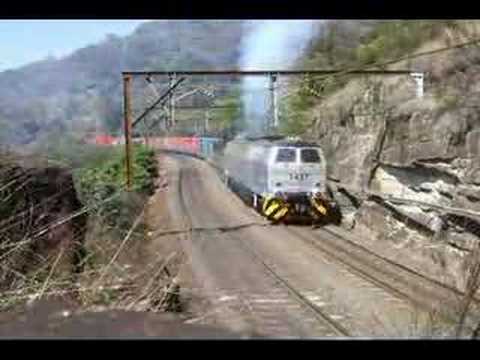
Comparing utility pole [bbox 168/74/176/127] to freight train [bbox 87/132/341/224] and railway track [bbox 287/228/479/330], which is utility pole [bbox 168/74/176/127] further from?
railway track [bbox 287/228/479/330]

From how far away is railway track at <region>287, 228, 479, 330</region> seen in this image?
19.7 ft

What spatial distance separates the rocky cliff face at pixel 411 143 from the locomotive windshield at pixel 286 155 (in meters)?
0.23

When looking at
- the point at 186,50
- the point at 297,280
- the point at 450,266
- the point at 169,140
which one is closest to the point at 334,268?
the point at 297,280

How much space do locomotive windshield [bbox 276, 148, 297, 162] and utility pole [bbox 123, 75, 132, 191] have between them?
1.64m

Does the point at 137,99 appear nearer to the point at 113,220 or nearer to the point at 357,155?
the point at 113,220

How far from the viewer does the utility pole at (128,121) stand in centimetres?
474

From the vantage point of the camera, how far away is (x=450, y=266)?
6344 millimetres

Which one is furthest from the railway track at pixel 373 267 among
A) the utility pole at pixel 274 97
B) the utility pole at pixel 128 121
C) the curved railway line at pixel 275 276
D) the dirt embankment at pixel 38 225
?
the dirt embankment at pixel 38 225

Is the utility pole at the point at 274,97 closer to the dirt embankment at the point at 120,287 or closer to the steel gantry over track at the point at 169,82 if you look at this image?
the steel gantry over track at the point at 169,82

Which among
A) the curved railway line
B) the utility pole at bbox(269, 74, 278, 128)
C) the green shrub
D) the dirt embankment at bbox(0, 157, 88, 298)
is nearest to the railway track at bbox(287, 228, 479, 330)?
the curved railway line

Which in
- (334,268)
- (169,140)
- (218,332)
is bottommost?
(334,268)

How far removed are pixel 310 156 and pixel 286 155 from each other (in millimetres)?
244

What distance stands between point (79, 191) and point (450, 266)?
10.5ft

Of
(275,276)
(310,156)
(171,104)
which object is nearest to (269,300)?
(275,276)
